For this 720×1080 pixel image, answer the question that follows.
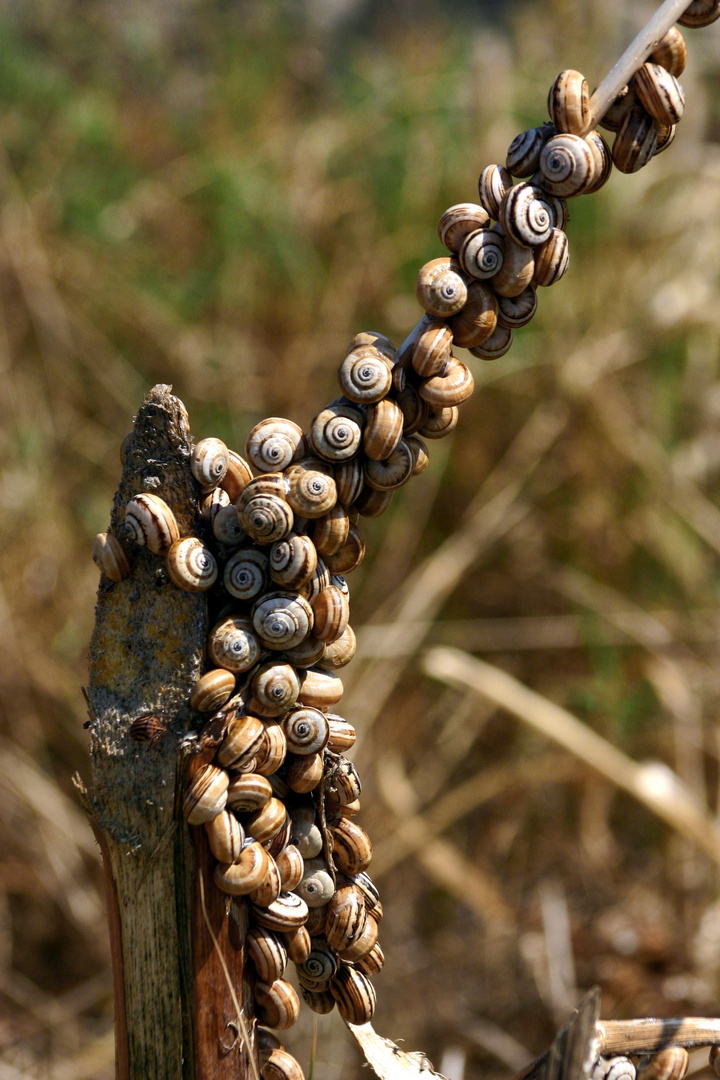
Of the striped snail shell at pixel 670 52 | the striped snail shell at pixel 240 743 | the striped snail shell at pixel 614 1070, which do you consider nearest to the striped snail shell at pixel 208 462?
the striped snail shell at pixel 240 743

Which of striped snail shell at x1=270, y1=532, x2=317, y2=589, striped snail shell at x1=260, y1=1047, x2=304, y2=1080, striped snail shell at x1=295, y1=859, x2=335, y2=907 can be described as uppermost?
striped snail shell at x1=270, y1=532, x2=317, y2=589

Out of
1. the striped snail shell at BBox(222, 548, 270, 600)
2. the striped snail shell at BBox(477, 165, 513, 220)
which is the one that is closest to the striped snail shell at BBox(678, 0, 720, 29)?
the striped snail shell at BBox(477, 165, 513, 220)

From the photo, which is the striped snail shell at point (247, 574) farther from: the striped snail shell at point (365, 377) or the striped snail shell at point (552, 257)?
the striped snail shell at point (552, 257)

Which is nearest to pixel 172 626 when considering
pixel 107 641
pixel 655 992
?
pixel 107 641

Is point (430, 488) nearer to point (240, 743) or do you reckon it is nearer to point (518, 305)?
point (518, 305)

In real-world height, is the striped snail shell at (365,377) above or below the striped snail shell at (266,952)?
above

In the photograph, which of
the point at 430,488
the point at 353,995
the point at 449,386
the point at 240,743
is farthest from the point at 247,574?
the point at 430,488

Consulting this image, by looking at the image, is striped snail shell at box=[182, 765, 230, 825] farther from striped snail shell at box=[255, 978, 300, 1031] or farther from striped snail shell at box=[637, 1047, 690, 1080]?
striped snail shell at box=[637, 1047, 690, 1080]
